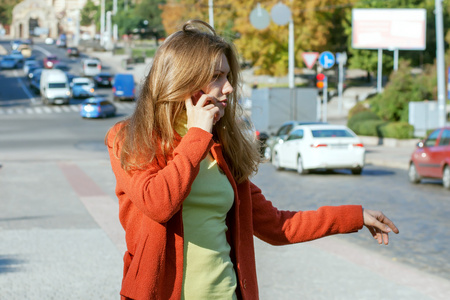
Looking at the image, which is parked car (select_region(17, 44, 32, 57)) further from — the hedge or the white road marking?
the hedge

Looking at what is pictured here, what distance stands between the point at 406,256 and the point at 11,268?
4.16 m

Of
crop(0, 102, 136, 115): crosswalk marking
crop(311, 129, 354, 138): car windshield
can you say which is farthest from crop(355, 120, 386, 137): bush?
crop(0, 102, 136, 115): crosswalk marking

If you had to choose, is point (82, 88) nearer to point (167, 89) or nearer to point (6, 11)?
point (167, 89)

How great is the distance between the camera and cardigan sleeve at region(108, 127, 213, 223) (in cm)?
268

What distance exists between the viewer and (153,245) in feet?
9.12

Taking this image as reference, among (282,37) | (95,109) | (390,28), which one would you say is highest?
(390,28)

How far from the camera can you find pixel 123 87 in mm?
64438

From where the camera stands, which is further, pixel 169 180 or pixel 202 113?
pixel 202 113

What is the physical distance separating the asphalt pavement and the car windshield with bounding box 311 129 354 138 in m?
9.23

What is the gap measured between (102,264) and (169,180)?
5429mm

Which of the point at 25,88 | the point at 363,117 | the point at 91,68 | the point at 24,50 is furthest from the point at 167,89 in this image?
the point at 24,50

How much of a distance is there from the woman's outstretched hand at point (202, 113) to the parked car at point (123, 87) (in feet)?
195

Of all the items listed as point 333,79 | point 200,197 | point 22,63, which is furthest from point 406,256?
point 22,63

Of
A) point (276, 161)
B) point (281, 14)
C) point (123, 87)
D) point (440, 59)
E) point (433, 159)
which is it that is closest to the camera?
point (433, 159)
